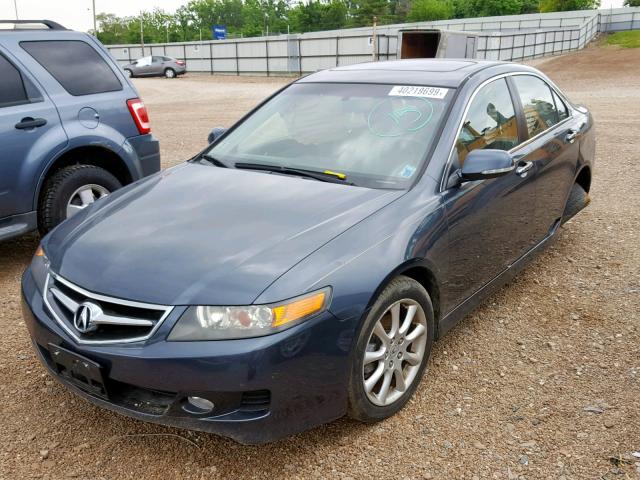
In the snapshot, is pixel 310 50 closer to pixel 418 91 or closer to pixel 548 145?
pixel 548 145

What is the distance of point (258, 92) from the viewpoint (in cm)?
2361

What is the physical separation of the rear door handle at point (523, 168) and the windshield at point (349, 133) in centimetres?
70

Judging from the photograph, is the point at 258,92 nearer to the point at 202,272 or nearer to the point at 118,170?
the point at 118,170

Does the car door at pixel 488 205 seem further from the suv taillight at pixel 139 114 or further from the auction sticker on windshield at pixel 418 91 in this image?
the suv taillight at pixel 139 114

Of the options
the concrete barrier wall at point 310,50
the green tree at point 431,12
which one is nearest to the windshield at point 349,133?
the concrete barrier wall at point 310,50

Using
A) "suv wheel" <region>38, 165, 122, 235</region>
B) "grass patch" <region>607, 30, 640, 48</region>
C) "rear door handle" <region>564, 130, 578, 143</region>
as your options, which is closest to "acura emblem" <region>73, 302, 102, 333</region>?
"suv wheel" <region>38, 165, 122, 235</region>

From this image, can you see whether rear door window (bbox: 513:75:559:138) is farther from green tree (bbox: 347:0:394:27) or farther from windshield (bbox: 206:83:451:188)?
green tree (bbox: 347:0:394:27)

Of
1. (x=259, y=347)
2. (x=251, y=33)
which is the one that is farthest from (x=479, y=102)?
(x=251, y=33)

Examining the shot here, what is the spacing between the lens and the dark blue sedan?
2.38 meters

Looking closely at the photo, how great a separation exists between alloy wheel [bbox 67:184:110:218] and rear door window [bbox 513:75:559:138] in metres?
3.25

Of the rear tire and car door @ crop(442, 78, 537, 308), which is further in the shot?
the rear tire

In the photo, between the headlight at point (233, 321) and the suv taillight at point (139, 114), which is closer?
the headlight at point (233, 321)

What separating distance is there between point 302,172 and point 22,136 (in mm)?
2554

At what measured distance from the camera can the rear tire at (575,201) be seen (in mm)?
5012
